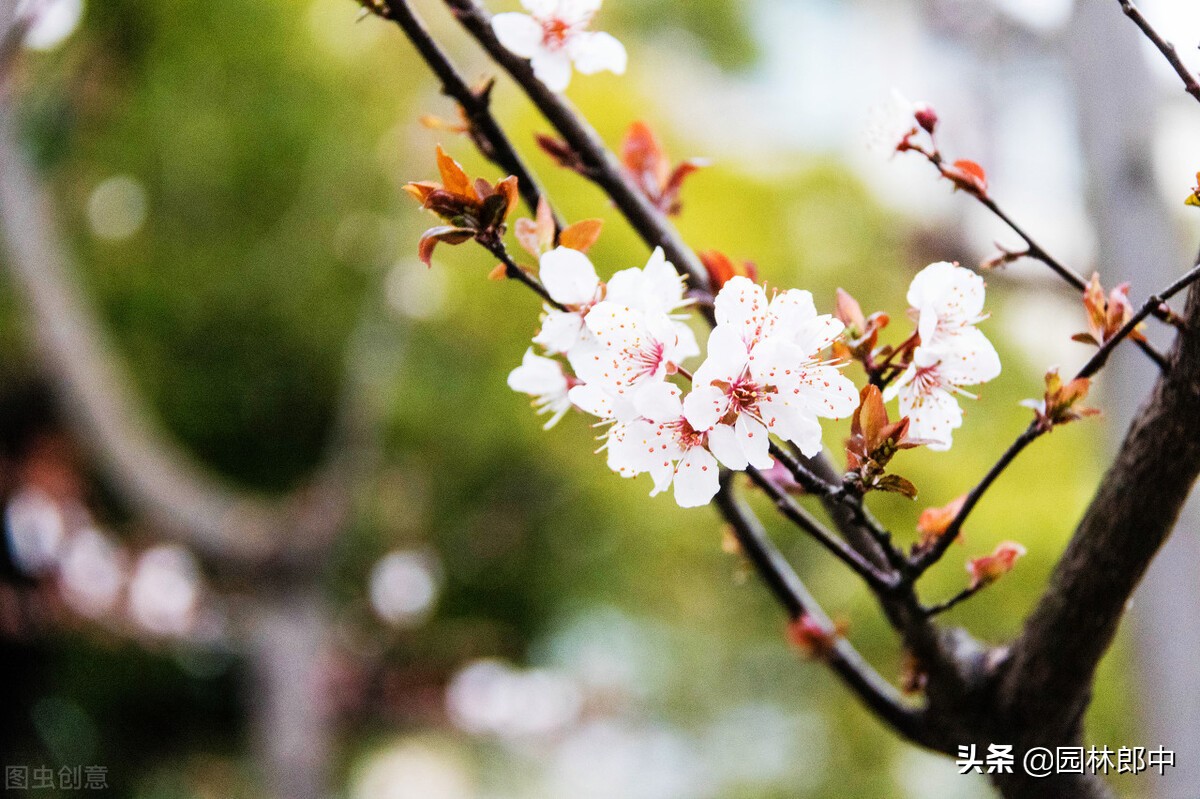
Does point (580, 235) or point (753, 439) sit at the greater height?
point (580, 235)

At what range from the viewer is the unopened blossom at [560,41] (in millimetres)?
418

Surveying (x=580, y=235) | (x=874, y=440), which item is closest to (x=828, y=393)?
(x=874, y=440)

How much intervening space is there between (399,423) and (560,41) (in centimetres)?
178

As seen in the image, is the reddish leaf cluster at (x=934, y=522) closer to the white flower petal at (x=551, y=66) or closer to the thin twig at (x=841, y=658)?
the thin twig at (x=841, y=658)

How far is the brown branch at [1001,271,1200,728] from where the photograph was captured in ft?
1.24

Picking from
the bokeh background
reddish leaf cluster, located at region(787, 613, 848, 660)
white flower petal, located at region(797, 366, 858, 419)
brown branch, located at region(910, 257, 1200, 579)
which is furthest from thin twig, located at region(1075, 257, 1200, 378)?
the bokeh background

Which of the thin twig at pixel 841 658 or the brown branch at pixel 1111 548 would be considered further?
the thin twig at pixel 841 658

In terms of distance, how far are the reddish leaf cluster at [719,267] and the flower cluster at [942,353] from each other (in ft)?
0.29

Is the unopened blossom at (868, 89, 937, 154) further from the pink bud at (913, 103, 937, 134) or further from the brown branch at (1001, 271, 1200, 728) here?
the brown branch at (1001, 271, 1200, 728)

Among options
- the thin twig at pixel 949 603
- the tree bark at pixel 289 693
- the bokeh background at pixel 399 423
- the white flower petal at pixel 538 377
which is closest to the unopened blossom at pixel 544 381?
the white flower petal at pixel 538 377

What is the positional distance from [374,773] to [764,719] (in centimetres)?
198

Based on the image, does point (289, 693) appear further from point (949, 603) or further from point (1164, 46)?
point (1164, 46)

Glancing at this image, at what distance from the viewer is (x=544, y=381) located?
1.41ft

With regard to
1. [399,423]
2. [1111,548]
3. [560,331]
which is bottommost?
[1111,548]
